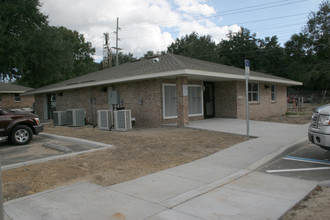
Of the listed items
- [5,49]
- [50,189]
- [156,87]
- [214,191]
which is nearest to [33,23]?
[5,49]

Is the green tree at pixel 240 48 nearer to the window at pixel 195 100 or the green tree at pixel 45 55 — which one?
the green tree at pixel 45 55

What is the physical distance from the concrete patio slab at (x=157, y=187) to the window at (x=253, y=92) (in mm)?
13572

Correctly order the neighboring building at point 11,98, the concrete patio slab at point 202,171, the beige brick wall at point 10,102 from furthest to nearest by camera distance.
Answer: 1. the beige brick wall at point 10,102
2. the neighboring building at point 11,98
3. the concrete patio slab at point 202,171

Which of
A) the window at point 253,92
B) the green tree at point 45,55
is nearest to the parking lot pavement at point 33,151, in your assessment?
the window at point 253,92

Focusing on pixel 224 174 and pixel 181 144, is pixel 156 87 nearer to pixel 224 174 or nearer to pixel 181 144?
pixel 181 144

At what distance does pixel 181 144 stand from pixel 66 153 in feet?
11.6

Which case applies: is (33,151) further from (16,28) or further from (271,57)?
(271,57)

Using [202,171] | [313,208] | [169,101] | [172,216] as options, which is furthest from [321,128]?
[169,101]

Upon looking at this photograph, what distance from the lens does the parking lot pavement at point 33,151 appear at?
698 centimetres

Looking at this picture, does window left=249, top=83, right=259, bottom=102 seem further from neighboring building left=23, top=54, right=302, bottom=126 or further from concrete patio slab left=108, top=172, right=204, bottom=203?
concrete patio slab left=108, top=172, right=204, bottom=203

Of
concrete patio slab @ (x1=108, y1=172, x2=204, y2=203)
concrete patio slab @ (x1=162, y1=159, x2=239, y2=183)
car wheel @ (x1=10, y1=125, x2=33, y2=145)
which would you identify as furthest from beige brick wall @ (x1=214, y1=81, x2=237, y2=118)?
concrete patio slab @ (x1=108, y1=172, x2=204, y2=203)

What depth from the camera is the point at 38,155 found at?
7.57m

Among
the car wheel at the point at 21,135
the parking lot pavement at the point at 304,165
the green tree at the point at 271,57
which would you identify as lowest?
the parking lot pavement at the point at 304,165

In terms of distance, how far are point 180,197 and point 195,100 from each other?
11387 millimetres
